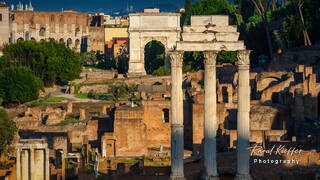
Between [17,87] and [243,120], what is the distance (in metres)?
36.3

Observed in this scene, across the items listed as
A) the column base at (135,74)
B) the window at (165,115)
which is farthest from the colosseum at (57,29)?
the window at (165,115)

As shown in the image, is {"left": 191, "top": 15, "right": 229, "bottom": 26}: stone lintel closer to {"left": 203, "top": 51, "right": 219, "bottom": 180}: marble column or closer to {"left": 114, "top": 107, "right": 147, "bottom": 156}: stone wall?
{"left": 203, "top": 51, "right": 219, "bottom": 180}: marble column

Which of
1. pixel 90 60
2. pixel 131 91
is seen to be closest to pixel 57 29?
pixel 90 60

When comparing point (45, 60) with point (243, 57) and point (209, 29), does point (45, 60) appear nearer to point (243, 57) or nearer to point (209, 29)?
point (209, 29)

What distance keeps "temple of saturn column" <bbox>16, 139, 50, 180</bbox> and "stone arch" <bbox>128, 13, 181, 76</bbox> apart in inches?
1470

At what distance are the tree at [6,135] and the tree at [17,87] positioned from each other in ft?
56.6

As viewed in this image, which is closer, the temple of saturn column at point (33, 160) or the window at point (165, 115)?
the temple of saturn column at point (33, 160)

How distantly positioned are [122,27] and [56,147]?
3212 inches

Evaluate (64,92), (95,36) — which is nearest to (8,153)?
(64,92)

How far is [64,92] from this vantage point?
7038cm

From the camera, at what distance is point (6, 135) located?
1779 inches

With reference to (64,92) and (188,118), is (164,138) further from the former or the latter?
(64,92)

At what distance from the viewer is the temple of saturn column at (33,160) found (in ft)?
118

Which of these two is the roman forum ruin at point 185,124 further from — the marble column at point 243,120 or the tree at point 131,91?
the tree at point 131,91
